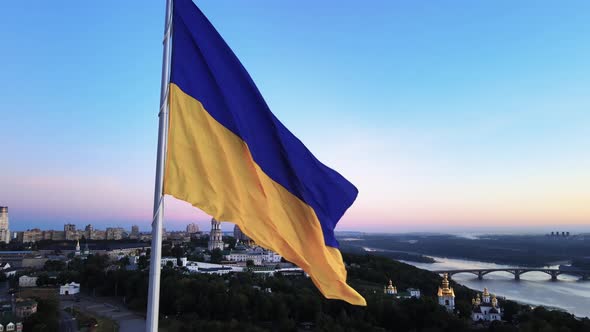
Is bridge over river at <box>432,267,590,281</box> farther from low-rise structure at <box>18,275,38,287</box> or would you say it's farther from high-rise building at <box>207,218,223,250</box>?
low-rise structure at <box>18,275,38,287</box>

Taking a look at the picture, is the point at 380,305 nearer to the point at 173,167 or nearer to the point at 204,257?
the point at 173,167

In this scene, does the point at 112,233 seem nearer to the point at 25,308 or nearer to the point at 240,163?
the point at 25,308

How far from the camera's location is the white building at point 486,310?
1858 centimetres

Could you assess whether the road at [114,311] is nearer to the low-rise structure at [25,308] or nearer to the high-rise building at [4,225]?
the low-rise structure at [25,308]

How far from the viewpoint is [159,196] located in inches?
91.4

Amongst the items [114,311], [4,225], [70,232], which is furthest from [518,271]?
[4,225]

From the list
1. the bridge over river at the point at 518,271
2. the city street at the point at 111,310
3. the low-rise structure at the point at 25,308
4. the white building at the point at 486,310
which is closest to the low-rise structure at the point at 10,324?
the low-rise structure at the point at 25,308

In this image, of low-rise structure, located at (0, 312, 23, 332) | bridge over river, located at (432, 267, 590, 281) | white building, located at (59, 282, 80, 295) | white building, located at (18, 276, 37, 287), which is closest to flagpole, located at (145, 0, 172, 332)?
low-rise structure, located at (0, 312, 23, 332)

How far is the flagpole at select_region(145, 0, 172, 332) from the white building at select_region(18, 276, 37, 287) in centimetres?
3292

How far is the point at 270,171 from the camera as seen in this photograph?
2736 mm

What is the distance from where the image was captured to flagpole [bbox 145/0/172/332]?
222 centimetres

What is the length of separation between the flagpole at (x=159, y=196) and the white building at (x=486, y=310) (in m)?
19.0

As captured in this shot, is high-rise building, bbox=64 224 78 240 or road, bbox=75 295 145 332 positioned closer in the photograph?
road, bbox=75 295 145 332

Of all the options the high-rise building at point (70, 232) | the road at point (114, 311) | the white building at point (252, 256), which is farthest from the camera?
the high-rise building at point (70, 232)
